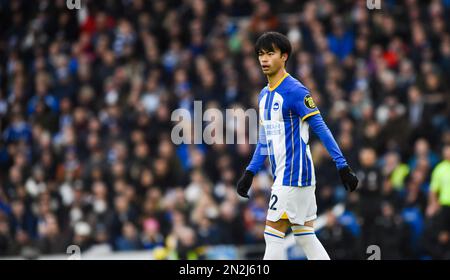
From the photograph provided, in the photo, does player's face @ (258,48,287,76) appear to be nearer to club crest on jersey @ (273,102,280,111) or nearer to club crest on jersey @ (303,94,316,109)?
club crest on jersey @ (273,102,280,111)

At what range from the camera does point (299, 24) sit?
54.1 feet

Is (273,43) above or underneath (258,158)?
above

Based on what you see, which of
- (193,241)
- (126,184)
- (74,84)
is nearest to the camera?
(193,241)

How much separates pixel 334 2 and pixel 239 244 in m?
5.39

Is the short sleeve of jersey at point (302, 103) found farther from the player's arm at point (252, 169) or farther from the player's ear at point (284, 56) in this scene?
the player's arm at point (252, 169)

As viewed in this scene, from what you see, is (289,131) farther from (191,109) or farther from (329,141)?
(191,109)

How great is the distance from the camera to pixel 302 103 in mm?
7355

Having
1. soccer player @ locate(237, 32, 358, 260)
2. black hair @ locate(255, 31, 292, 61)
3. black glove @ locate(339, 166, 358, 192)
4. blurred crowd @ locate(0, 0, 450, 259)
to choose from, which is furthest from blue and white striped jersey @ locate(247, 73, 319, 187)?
blurred crowd @ locate(0, 0, 450, 259)

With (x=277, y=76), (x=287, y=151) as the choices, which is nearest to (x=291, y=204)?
(x=287, y=151)

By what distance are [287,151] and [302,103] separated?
1.36 ft

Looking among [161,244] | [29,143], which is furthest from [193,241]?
[29,143]

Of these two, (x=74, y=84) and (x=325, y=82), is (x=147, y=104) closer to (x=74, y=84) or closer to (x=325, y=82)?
(x=74, y=84)

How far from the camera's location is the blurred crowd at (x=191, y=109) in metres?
12.8

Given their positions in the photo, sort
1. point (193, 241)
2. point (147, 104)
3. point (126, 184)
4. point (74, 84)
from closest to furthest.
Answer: point (193, 241)
point (126, 184)
point (147, 104)
point (74, 84)
